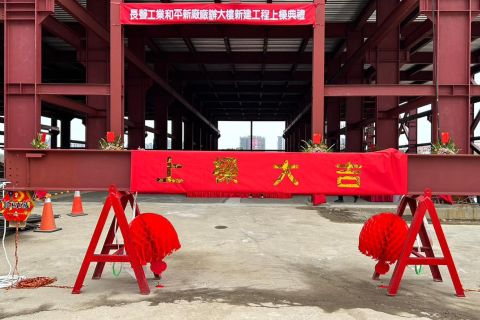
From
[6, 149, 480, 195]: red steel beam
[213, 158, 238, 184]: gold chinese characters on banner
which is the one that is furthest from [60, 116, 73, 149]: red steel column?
[213, 158, 238, 184]: gold chinese characters on banner

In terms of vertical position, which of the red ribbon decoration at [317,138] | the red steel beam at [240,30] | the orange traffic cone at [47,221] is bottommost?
the orange traffic cone at [47,221]

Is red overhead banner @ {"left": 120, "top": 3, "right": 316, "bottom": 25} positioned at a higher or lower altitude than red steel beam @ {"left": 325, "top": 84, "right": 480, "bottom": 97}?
higher

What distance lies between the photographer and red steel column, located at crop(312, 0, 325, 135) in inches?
387

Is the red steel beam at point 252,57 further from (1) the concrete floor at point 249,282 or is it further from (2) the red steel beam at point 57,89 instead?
(1) the concrete floor at point 249,282

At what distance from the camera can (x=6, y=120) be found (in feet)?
35.4

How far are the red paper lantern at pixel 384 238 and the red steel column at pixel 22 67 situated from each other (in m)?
9.59

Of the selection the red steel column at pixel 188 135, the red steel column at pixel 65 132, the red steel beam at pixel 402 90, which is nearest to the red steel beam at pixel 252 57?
the red steel beam at pixel 402 90

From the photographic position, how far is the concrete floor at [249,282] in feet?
15.8

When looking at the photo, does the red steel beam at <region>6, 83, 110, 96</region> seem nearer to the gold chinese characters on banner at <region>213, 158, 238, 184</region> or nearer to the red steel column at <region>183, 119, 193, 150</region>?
the gold chinese characters on banner at <region>213, 158, 238, 184</region>

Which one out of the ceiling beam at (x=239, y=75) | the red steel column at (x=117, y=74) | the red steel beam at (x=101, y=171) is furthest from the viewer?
the ceiling beam at (x=239, y=75)

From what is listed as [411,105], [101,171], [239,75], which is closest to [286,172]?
[101,171]

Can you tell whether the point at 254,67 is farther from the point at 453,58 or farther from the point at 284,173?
the point at 284,173

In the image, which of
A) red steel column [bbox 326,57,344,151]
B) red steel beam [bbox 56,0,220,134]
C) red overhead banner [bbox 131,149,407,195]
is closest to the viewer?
red overhead banner [bbox 131,149,407,195]

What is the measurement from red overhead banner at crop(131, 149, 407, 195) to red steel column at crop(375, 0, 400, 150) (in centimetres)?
1267
